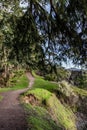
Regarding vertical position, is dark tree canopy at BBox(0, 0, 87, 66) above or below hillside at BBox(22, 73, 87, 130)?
above

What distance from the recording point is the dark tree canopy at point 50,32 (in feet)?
29.8

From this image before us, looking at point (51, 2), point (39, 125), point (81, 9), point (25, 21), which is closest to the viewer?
point (81, 9)

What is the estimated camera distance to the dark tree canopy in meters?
9.08

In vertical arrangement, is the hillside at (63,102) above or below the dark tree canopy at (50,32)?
below

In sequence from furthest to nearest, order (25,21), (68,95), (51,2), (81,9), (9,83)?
(9,83) < (68,95) < (25,21) < (51,2) < (81,9)

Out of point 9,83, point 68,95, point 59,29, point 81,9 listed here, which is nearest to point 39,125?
point 59,29

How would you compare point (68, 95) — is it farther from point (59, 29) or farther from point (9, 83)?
point (59, 29)

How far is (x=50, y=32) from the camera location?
32.0 feet

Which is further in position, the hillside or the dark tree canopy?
the hillside

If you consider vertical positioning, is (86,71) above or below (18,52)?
below

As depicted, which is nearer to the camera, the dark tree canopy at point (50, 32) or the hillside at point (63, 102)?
the dark tree canopy at point (50, 32)

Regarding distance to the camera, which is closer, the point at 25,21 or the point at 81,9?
the point at 81,9

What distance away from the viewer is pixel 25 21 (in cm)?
988

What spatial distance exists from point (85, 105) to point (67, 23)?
2704cm
